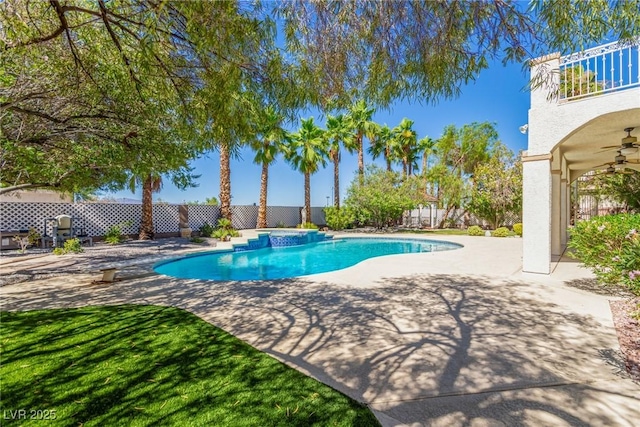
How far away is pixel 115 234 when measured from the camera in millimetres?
16391

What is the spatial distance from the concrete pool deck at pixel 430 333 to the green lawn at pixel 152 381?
1.14 ft

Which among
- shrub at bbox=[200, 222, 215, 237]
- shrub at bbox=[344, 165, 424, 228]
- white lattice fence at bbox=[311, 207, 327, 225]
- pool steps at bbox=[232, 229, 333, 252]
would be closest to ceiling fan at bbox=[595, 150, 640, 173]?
shrub at bbox=[344, 165, 424, 228]

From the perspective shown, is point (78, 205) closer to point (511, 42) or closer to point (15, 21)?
point (15, 21)

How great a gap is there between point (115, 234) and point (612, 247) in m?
19.4

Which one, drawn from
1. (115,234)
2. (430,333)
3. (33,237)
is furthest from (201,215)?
(430,333)

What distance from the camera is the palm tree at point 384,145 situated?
2970cm

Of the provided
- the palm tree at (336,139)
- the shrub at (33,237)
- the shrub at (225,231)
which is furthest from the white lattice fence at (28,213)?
the palm tree at (336,139)

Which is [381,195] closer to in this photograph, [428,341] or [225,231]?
[225,231]

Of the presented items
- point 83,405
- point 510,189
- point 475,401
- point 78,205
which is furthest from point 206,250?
point 510,189

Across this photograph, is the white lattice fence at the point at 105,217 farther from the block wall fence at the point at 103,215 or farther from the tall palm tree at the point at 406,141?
the tall palm tree at the point at 406,141

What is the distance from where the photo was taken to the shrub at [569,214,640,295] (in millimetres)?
4953

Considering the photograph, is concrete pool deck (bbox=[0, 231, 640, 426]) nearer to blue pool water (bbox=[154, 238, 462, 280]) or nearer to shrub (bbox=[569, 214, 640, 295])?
shrub (bbox=[569, 214, 640, 295])

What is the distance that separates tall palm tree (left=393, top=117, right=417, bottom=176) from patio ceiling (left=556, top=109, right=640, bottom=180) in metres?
17.2

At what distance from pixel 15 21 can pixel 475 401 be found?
6.34 meters
